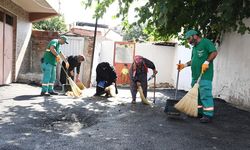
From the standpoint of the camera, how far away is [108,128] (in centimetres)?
568

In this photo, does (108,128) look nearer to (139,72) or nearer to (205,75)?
(205,75)

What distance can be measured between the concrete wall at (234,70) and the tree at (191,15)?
1.49 feet

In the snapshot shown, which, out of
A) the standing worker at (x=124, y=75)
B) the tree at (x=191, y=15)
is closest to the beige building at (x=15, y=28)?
the tree at (x=191, y=15)

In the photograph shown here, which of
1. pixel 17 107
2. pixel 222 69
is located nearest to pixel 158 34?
pixel 222 69

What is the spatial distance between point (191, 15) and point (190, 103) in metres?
3.34

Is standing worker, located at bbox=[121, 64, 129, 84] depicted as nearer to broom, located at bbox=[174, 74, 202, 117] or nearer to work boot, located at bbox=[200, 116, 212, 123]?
broom, located at bbox=[174, 74, 202, 117]

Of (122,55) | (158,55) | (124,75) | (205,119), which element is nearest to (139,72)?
(205,119)

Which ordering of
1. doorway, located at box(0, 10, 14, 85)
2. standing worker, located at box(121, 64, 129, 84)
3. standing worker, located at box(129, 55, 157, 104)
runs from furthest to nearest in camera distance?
standing worker, located at box(121, 64, 129, 84) < doorway, located at box(0, 10, 14, 85) < standing worker, located at box(129, 55, 157, 104)

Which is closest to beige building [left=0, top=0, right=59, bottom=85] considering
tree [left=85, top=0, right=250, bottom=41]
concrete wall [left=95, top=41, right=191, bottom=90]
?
tree [left=85, top=0, right=250, bottom=41]

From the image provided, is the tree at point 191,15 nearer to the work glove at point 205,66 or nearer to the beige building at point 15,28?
the work glove at point 205,66

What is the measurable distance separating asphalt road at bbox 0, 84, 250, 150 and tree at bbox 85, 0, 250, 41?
1864mm

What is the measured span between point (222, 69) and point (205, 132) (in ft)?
17.3

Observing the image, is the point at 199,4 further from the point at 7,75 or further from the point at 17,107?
the point at 7,75

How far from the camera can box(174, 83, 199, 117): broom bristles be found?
6.58 metres
